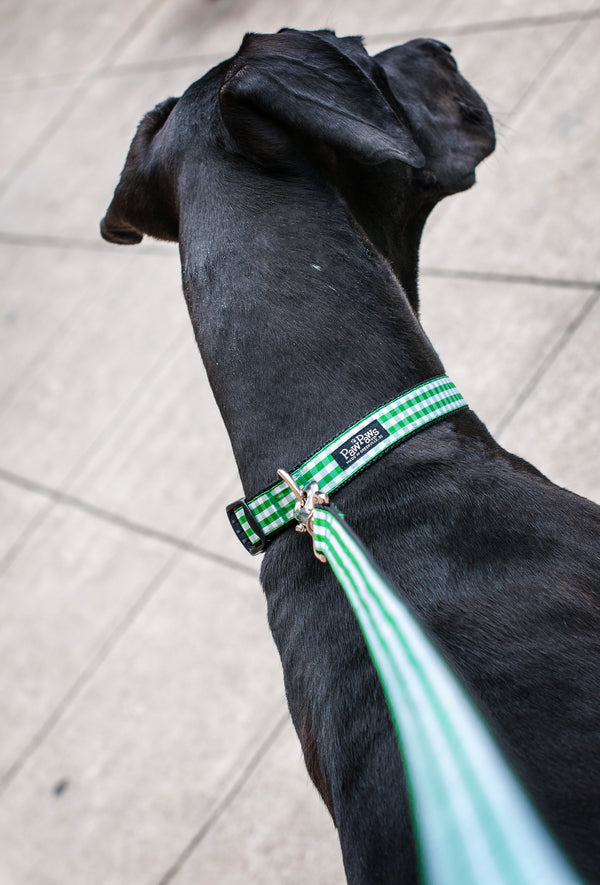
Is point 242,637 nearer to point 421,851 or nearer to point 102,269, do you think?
point 421,851

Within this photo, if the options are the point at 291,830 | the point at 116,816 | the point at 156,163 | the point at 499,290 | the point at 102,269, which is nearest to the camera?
the point at 156,163

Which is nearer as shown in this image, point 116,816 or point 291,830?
point 291,830

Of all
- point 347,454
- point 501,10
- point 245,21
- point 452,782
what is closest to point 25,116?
point 245,21

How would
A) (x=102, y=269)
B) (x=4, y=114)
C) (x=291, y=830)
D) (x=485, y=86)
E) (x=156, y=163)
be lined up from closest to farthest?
1. (x=156, y=163)
2. (x=291, y=830)
3. (x=485, y=86)
4. (x=102, y=269)
5. (x=4, y=114)

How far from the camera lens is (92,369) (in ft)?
19.5

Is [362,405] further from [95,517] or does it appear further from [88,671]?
[95,517]

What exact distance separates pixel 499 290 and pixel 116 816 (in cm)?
302

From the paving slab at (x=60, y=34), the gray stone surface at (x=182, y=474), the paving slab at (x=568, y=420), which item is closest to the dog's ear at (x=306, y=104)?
→ the gray stone surface at (x=182, y=474)

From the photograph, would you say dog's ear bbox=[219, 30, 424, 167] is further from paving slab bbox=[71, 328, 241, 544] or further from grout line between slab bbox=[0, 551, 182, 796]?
grout line between slab bbox=[0, 551, 182, 796]

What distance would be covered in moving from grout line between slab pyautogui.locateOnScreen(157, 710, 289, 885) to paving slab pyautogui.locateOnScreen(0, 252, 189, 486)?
2.43 metres

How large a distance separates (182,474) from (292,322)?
9.28ft

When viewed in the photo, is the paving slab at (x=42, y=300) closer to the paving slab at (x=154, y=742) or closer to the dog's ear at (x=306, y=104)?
the paving slab at (x=154, y=742)

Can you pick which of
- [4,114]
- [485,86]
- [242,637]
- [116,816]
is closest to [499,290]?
[485,86]

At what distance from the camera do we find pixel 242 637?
4051 mm
